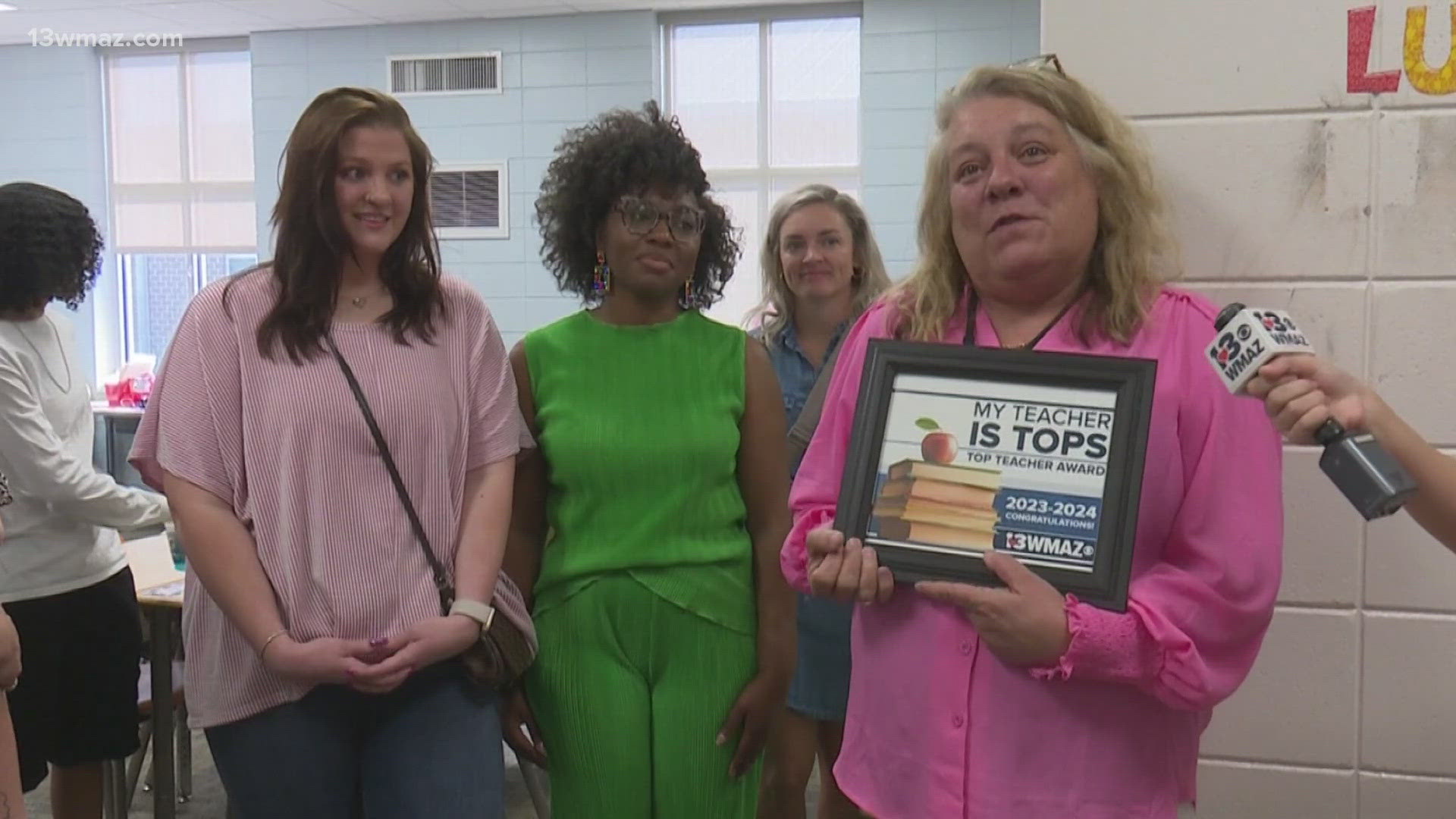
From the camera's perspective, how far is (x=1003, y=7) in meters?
6.57

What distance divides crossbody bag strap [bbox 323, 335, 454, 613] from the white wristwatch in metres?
0.02

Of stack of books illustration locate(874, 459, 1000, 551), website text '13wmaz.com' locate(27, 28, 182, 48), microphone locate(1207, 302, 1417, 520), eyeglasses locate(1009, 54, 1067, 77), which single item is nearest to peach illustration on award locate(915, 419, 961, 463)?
stack of books illustration locate(874, 459, 1000, 551)

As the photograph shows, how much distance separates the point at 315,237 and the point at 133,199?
781 cm

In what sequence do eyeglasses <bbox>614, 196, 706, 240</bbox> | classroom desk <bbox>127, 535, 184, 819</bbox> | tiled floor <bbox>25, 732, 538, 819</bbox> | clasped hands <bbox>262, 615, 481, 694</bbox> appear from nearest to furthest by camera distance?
clasped hands <bbox>262, 615, 481, 694</bbox>
eyeglasses <bbox>614, 196, 706, 240</bbox>
classroom desk <bbox>127, 535, 184, 819</bbox>
tiled floor <bbox>25, 732, 538, 819</bbox>

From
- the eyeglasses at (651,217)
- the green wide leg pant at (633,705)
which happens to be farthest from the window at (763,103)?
the green wide leg pant at (633,705)

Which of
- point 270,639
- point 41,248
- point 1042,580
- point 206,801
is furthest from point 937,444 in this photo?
point 206,801

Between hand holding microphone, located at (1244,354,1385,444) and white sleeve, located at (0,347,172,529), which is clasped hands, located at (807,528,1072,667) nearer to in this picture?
hand holding microphone, located at (1244,354,1385,444)

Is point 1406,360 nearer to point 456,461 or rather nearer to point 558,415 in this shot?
point 558,415

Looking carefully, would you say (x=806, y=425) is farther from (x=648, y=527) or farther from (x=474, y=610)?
(x=474, y=610)

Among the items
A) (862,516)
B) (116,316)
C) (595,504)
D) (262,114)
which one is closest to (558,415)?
(595,504)

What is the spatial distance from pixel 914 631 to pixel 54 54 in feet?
29.4

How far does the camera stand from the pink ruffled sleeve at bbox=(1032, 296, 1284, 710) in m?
1.15

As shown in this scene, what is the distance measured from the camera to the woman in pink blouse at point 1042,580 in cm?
116

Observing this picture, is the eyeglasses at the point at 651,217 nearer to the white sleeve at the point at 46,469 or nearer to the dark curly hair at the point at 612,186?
the dark curly hair at the point at 612,186
